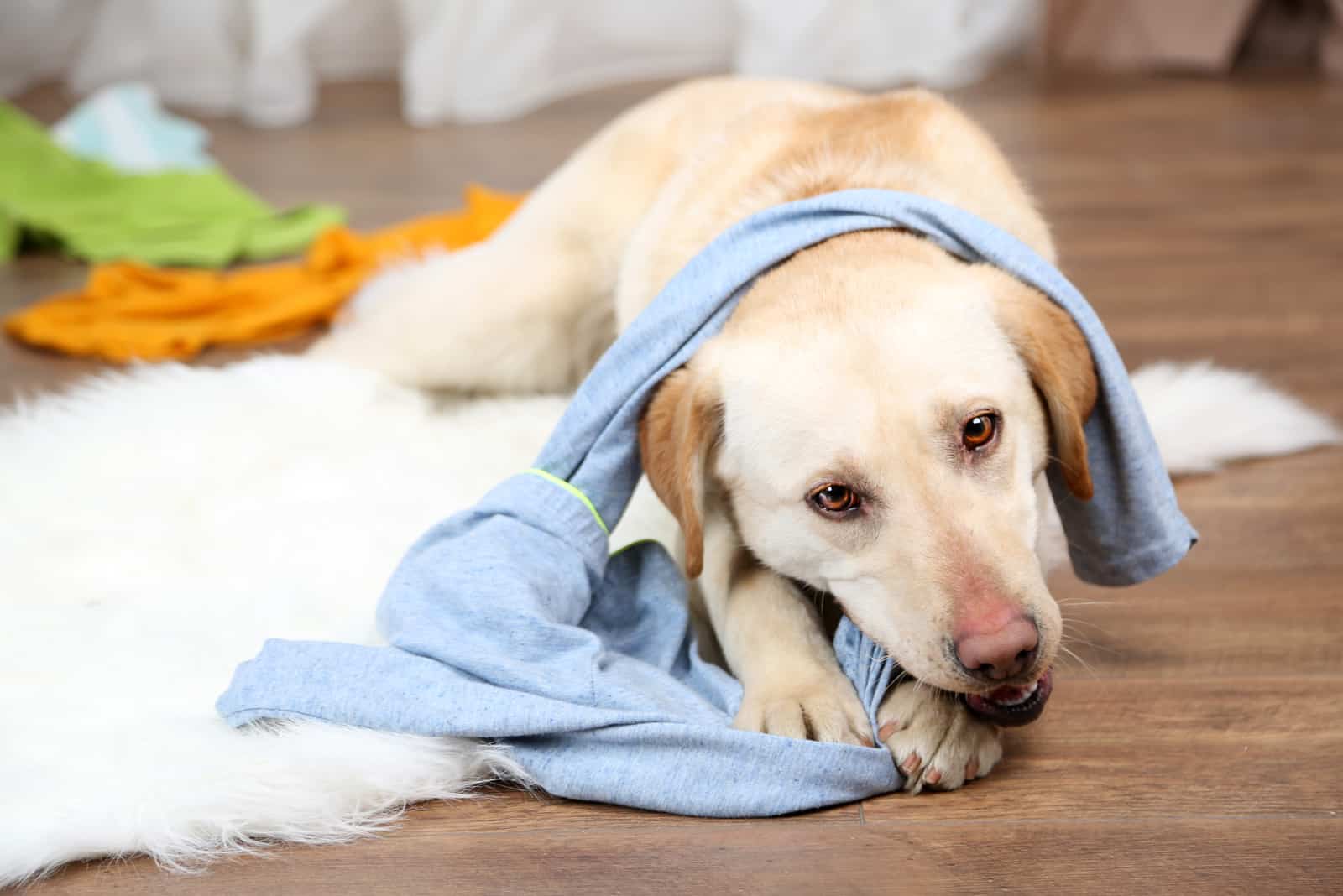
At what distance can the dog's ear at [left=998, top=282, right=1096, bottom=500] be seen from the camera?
64.9 inches

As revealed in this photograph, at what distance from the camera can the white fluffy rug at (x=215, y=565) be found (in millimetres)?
1521

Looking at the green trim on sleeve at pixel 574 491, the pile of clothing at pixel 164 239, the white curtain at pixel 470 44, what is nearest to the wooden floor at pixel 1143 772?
the pile of clothing at pixel 164 239

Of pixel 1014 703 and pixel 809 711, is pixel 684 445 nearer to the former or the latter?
pixel 809 711

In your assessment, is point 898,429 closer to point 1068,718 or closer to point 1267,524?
point 1068,718

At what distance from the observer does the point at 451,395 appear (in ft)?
9.45

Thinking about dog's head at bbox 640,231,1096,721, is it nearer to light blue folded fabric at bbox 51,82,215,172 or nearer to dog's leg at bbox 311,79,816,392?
dog's leg at bbox 311,79,816,392

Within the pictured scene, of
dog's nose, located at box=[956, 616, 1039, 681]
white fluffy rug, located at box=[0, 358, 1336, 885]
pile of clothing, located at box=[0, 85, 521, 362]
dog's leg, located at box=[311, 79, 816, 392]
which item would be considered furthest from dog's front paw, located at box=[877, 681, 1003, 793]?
pile of clothing, located at box=[0, 85, 521, 362]

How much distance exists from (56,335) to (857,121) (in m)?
2.07

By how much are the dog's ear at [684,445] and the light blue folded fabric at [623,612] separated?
0.07 meters

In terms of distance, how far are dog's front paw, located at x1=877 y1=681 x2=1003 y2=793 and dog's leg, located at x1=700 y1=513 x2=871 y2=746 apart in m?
0.04

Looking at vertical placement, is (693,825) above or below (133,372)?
below

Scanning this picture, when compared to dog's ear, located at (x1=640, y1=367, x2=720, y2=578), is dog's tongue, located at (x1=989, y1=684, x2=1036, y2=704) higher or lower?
lower

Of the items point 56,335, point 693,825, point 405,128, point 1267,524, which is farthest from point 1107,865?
point 405,128

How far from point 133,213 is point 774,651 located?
2975 mm
